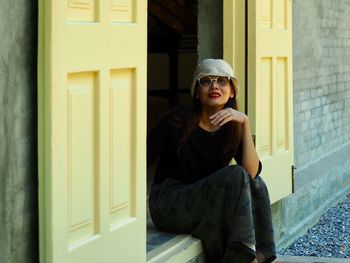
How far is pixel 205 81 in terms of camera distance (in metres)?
5.59

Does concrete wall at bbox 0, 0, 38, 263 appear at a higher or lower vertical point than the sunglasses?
lower

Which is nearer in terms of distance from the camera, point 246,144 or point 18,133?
point 18,133

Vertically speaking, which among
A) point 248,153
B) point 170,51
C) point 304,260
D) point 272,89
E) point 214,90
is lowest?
point 304,260

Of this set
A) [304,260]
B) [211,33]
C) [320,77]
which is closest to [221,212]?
[304,260]

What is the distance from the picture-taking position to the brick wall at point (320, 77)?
880cm

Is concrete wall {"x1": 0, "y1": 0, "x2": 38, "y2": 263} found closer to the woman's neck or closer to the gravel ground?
the woman's neck

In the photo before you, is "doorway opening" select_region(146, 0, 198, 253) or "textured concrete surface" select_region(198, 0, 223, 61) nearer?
"textured concrete surface" select_region(198, 0, 223, 61)

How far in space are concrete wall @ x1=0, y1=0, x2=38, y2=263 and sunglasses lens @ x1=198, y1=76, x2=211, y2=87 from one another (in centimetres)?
173

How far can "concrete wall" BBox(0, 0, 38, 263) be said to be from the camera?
3828 mm

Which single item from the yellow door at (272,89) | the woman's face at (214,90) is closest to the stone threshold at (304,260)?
the yellow door at (272,89)

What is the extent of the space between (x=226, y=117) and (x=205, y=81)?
272mm

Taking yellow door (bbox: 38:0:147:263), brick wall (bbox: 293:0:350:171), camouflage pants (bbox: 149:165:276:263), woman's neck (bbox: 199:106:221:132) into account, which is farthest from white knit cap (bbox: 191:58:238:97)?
brick wall (bbox: 293:0:350:171)

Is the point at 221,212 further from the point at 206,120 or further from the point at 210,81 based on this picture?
the point at 210,81

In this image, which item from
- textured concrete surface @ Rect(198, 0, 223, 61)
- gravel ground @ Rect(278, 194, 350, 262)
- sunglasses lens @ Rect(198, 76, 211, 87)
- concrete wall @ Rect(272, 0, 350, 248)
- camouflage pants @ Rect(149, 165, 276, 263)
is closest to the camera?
camouflage pants @ Rect(149, 165, 276, 263)
